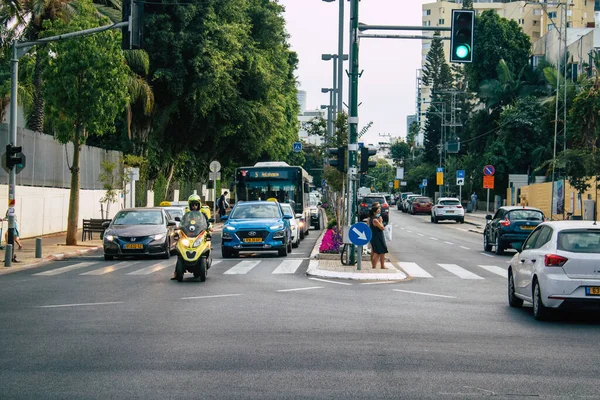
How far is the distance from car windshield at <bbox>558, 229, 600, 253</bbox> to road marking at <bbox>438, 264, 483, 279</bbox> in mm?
7940

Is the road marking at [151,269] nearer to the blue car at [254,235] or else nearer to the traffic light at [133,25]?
the blue car at [254,235]

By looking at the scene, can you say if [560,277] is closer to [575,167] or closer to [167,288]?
[167,288]

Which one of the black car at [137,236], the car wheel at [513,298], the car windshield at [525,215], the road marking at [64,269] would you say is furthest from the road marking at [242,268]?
the car windshield at [525,215]

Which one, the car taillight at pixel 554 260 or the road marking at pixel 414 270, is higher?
the car taillight at pixel 554 260

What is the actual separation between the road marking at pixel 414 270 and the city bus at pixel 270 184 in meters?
13.7

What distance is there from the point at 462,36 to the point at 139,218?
1212cm

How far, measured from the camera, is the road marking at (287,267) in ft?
72.6

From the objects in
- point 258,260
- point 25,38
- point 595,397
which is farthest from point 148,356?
point 25,38

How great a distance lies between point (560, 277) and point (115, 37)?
22674mm

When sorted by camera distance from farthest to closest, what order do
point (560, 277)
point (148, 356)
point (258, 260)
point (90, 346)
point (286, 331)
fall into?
point (258, 260) < point (560, 277) < point (286, 331) < point (90, 346) < point (148, 356)

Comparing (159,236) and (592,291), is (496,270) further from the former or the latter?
(592,291)

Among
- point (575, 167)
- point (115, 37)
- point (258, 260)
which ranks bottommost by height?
point (258, 260)

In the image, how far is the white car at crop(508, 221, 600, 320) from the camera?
1291cm

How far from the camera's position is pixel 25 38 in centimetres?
Answer: 3822
